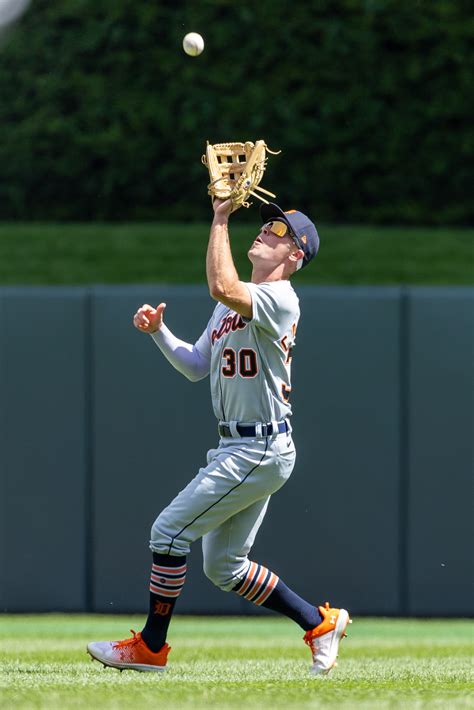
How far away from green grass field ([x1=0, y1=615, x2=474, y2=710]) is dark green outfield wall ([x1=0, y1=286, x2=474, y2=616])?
215 millimetres

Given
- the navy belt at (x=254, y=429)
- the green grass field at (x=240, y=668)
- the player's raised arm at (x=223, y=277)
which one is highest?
the player's raised arm at (x=223, y=277)

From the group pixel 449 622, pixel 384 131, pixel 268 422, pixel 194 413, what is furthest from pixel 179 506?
pixel 384 131

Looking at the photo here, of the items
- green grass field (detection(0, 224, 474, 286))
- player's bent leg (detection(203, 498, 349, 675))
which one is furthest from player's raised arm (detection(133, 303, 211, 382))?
green grass field (detection(0, 224, 474, 286))

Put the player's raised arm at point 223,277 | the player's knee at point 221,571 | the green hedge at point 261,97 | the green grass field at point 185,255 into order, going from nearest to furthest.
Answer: the player's raised arm at point 223,277 < the player's knee at point 221,571 < the green grass field at point 185,255 < the green hedge at point 261,97

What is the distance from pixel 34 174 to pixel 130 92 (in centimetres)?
94

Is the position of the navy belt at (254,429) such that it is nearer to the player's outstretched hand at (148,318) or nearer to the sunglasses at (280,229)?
the player's outstretched hand at (148,318)

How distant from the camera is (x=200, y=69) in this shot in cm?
1004

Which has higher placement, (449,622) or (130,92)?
(130,92)

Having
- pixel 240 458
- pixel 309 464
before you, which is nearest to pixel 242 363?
pixel 240 458

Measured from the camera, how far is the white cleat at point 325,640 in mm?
4820

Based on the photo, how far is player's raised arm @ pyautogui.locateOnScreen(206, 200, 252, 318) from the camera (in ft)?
14.8

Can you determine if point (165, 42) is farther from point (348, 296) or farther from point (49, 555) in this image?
point (49, 555)

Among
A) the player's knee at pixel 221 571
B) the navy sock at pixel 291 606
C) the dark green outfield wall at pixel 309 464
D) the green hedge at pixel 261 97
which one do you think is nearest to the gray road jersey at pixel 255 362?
the player's knee at pixel 221 571

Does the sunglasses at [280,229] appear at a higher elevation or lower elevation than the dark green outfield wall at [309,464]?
higher
